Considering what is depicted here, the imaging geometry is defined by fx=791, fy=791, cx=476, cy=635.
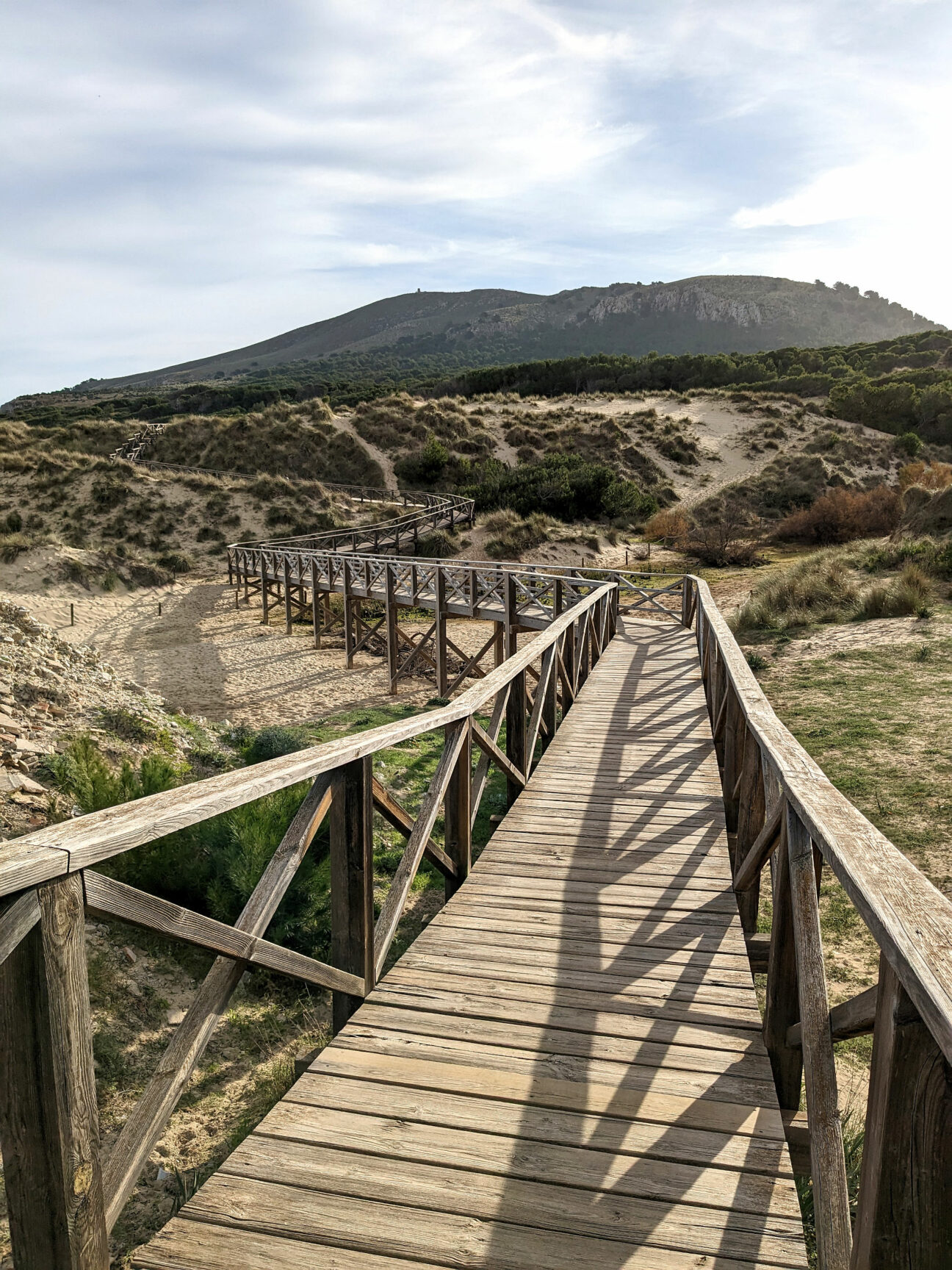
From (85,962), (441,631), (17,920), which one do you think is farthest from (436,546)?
(17,920)

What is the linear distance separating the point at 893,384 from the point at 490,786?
40395 mm

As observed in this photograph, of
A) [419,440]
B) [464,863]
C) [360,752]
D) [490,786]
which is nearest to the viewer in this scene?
[360,752]

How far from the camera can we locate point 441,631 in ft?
48.8

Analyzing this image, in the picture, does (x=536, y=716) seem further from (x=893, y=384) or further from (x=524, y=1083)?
(x=893, y=384)

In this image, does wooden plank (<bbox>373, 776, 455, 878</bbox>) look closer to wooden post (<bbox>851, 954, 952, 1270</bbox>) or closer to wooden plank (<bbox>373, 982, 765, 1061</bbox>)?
wooden plank (<bbox>373, 982, 765, 1061</bbox>)

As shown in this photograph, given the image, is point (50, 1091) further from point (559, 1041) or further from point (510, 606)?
point (510, 606)

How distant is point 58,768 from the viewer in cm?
553

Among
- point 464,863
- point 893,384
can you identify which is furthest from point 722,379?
point 464,863

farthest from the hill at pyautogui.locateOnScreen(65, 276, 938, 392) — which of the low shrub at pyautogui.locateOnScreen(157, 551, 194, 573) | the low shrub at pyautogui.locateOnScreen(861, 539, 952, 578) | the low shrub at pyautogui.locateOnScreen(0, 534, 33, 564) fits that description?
the low shrub at pyautogui.locateOnScreen(861, 539, 952, 578)

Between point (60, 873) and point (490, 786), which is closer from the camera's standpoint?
point (60, 873)

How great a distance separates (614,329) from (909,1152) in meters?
143

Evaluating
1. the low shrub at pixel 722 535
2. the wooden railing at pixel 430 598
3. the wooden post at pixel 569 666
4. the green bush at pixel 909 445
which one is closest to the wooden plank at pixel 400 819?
the wooden post at pixel 569 666

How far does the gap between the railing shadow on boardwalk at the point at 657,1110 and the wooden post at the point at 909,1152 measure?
1.99 feet

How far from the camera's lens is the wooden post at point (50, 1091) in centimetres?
145
